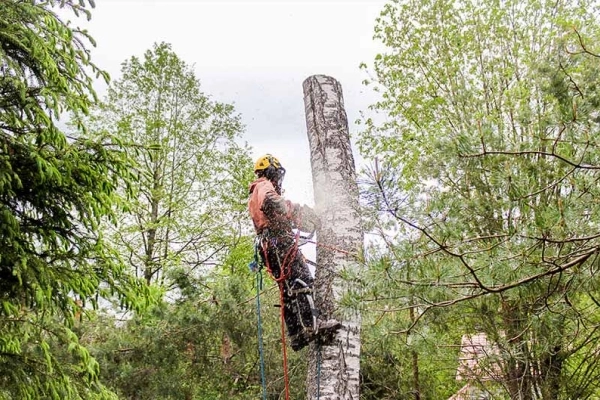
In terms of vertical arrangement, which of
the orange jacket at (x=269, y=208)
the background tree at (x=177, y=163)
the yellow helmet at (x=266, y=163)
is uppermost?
the background tree at (x=177, y=163)

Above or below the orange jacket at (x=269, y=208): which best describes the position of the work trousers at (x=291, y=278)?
below

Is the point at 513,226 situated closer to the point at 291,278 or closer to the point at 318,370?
the point at 318,370

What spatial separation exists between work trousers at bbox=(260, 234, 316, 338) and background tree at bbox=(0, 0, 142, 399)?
1330 mm

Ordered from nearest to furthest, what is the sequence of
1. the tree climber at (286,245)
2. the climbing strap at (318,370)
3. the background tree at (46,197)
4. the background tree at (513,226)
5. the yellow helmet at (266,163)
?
the background tree at (513,226) < the climbing strap at (318,370) < the tree climber at (286,245) < the background tree at (46,197) < the yellow helmet at (266,163)

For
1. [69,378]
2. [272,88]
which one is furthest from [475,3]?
[69,378]

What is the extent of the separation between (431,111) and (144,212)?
654 centimetres

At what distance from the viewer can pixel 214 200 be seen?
11.4 metres

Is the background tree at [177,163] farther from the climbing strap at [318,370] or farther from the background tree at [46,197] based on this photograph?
the climbing strap at [318,370]

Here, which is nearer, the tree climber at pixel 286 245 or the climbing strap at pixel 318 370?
the climbing strap at pixel 318 370

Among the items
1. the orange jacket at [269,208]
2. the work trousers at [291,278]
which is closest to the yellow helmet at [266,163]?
the orange jacket at [269,208]

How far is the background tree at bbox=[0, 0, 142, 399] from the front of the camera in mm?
3590

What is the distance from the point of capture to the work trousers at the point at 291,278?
3.32 metres

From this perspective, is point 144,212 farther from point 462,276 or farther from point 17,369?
point 462,276

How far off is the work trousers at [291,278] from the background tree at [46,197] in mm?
1330
